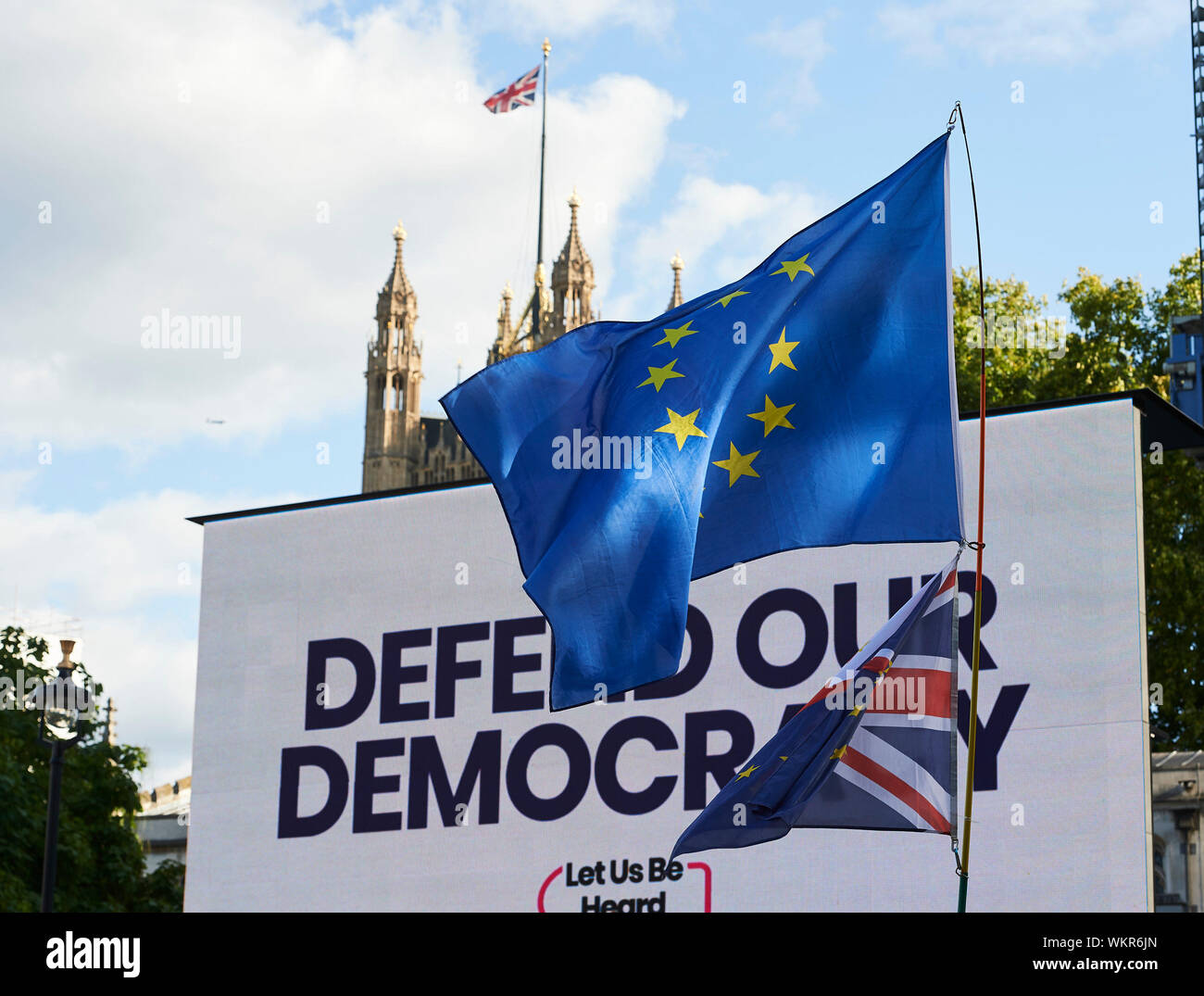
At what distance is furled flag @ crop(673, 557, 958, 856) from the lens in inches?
359

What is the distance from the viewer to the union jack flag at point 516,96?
72500 millimetres

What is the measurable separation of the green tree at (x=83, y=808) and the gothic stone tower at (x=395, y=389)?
56.5m

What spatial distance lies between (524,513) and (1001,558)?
34.3 ft

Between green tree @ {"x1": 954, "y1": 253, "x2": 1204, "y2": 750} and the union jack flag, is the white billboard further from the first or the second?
the union jack flag

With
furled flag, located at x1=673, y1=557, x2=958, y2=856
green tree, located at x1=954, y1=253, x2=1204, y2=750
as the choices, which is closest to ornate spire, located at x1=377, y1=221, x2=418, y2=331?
green tree, located at x1=954, y1=253, x2=1204, y2=750

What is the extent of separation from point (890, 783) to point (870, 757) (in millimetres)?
172

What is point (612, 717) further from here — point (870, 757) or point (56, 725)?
point (870, 757)

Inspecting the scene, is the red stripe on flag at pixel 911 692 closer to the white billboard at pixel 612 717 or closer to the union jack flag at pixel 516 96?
the white billboard at pixel 612 717

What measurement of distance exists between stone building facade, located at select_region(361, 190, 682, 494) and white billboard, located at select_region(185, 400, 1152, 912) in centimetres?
6292

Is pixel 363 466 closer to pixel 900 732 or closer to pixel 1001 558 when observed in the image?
pixel 1001 558
